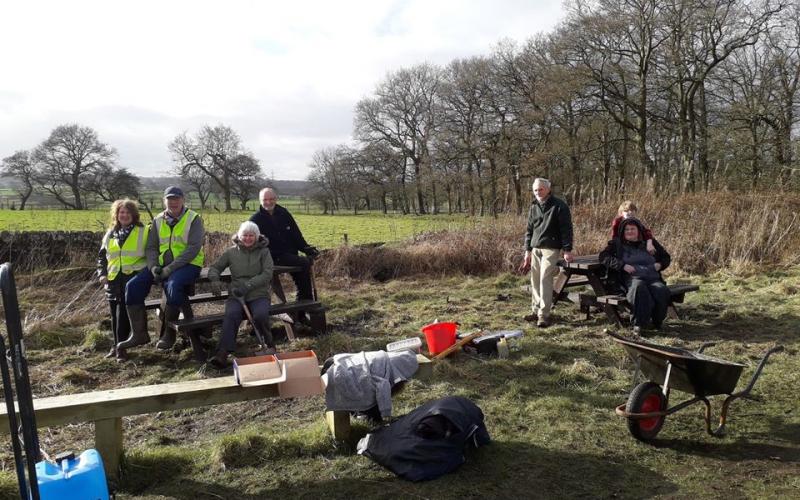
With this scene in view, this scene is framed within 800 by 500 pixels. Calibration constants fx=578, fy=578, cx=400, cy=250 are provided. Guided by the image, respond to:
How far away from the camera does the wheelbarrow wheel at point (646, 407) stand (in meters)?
3.55

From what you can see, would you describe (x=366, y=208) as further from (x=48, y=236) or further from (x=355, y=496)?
(x=355, y=496)

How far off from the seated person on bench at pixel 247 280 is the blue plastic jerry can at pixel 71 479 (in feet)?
9.37

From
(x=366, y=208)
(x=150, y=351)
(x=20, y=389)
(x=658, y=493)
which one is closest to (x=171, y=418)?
(x=150, y=351)

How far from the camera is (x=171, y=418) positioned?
14.5 ft

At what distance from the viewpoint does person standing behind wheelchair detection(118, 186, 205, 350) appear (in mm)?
5793

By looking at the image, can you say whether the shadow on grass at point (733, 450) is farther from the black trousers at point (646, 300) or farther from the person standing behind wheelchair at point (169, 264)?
the person standing behind wheelchair at point (169, 264)

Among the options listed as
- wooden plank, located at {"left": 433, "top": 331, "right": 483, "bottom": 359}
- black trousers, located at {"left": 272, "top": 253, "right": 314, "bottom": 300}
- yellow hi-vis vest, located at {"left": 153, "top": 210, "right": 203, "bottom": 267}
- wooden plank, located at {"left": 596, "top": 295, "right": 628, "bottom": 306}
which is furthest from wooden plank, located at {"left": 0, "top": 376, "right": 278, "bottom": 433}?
wooden plank, located at {"left": 596, "top": 295, "right": 628, "bottom": 306}

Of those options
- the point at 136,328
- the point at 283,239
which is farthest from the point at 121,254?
the point at 283,239

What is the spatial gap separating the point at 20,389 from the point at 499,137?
1140 inches

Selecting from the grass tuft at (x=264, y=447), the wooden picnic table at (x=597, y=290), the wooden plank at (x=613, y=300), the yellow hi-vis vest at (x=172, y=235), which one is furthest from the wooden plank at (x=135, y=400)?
the wooden picnic table at (x=597, y=290)

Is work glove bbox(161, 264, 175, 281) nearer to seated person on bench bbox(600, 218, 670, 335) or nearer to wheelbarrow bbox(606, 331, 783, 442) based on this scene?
wheelbarrow bbox(606, 331, 783, 442)

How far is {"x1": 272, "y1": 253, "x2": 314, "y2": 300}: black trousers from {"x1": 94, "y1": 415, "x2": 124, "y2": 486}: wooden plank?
379cm

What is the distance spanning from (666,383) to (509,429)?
40.8 inches

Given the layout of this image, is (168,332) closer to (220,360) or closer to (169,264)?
(169,264)
